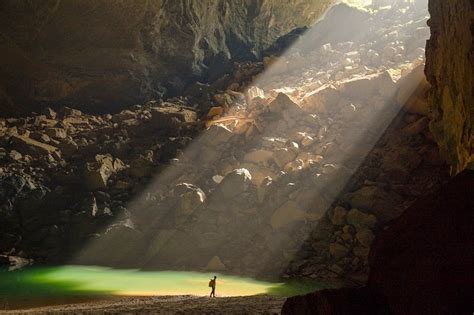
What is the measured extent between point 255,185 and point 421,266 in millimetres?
15119

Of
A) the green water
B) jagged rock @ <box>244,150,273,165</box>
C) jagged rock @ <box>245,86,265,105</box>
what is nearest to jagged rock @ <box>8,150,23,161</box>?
the green water

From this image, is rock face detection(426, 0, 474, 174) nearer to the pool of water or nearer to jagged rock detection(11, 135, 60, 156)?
the pool of water

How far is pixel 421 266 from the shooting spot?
154 inches

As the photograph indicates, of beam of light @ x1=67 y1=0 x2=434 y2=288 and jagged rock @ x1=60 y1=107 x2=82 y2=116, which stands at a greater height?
jagged rock @ x1=60 y1=107 x2=82 y2=116

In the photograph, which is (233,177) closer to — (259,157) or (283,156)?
(259,157)

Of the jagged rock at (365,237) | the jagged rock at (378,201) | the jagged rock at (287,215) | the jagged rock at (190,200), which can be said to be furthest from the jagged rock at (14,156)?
the jagged rock at (365,237)

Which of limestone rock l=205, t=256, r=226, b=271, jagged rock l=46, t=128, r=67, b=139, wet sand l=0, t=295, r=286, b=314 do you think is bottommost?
wet sand l=0, t=295, r=286, b=314

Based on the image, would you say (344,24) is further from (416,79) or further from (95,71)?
(95,71)

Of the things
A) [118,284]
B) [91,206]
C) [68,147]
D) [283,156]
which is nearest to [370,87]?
[283,156]

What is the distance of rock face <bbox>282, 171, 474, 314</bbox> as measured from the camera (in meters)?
3.65

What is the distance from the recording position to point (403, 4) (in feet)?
133

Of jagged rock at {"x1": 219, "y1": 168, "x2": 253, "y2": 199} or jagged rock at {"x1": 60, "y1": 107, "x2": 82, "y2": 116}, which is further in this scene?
jagged rock at {"x1": 60, "y1": 107, "x2": 82, "y2": 116}

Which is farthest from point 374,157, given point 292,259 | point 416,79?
point 292,259

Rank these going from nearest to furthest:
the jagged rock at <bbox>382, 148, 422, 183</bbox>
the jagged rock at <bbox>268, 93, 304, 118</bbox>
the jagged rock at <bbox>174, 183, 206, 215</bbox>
Answer: the jagged rock at <bbox>382, 148, 422, 183</bbox> → the jagged rock at <bbox>174, 183, 206, 215</bbox> → the jagged rock at <bbox>268, 93, 304, 118</bbox>
